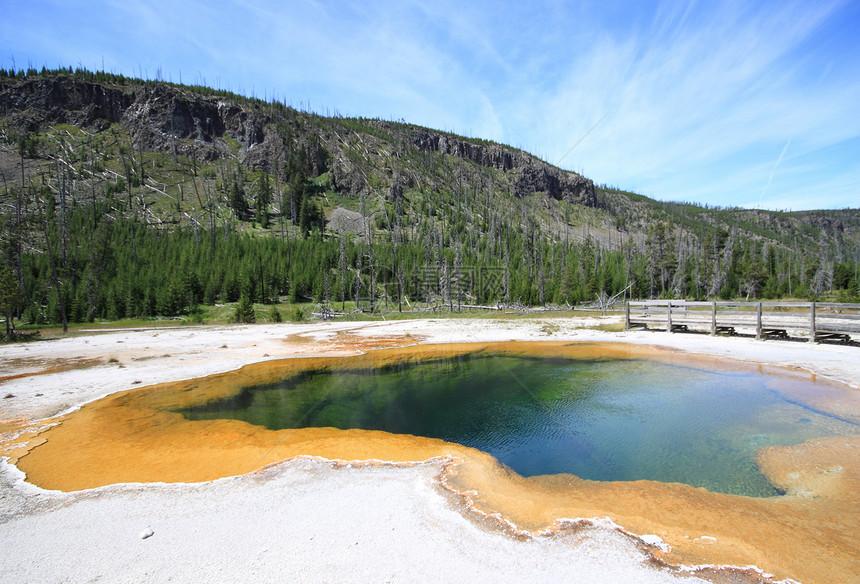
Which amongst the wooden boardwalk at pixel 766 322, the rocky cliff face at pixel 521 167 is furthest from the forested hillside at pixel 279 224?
the wooden boardwalk at pixel 766 322

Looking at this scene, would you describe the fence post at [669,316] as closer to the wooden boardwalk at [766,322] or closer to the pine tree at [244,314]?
the wooden boardwalk at [766,322]

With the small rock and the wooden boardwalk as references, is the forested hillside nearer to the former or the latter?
the wooden boardwalk

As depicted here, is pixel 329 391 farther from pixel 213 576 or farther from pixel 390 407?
pixel 213 576

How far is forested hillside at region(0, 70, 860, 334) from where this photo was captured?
5532 cm

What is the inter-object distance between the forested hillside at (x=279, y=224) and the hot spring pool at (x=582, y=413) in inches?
1100

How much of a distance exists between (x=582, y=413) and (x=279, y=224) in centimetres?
10105

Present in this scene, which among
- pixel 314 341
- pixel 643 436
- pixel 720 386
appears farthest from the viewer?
pixel 314 341

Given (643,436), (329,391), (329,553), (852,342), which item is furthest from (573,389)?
(852,342)

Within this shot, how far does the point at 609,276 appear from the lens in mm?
76938

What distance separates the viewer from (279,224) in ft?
325

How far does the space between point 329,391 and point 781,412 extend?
512 inches

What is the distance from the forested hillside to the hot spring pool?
91.6ft

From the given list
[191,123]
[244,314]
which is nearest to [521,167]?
[191,123]

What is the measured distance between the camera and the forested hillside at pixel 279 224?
55319 mm
